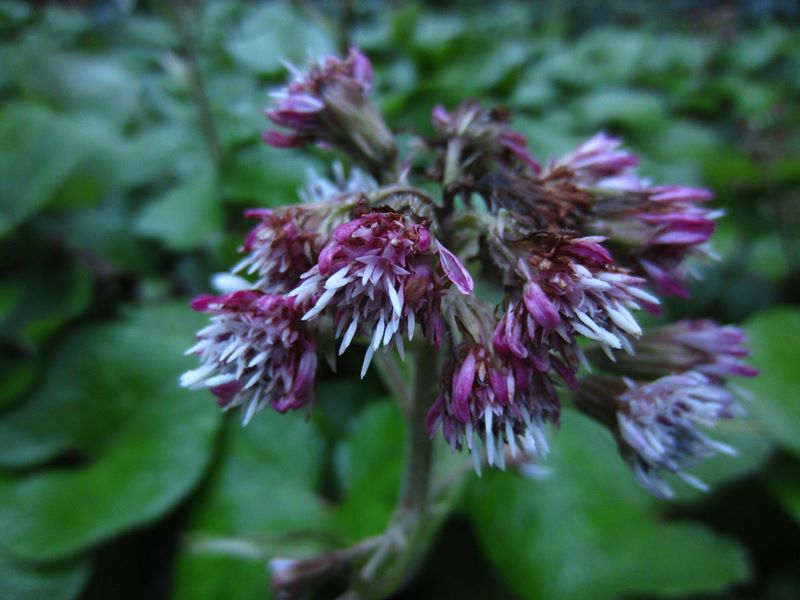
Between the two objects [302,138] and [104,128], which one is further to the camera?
[104,128]

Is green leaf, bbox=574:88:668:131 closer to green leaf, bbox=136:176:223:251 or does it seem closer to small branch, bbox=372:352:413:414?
green leaf, bbox=136:176:223:251

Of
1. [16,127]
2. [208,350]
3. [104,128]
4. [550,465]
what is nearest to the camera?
[208,350]

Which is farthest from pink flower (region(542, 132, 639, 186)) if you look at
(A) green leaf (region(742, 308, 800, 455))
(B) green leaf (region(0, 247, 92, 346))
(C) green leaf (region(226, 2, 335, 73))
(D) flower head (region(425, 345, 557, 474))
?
(C) green leaf (region(226, 2, 335, 73))

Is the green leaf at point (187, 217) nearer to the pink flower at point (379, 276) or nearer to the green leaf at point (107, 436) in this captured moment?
the green leaf at point (107, 436)

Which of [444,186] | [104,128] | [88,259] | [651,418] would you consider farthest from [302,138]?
[104,128]

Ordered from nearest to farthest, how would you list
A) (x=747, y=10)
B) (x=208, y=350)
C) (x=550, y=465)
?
(x=208, y=350) < (x=550, y=465) < (x=747, y=10)

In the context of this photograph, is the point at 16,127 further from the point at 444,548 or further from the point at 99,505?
the point at 444,548

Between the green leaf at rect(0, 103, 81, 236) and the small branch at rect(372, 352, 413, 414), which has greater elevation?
the green leaf at rect(0, 103, 81, 236)
